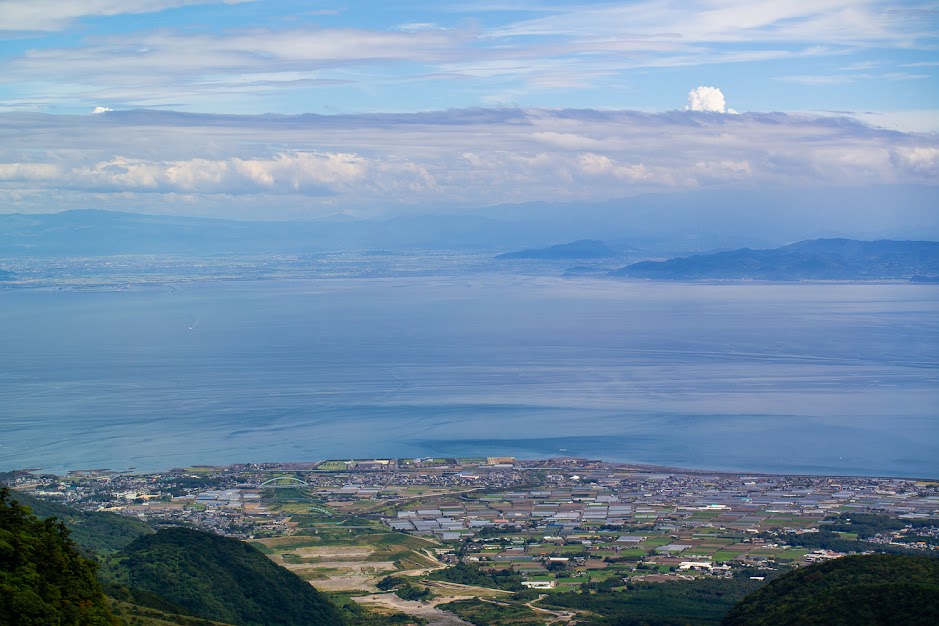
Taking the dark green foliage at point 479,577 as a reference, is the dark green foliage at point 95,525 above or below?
above

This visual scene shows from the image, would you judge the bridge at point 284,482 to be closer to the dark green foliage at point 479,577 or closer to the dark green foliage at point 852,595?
the dark green foliage at point 479,577

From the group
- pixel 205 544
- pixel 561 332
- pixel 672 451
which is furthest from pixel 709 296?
pixel 205 544

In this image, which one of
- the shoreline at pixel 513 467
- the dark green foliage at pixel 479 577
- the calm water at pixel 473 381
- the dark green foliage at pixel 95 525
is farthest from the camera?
the calm water at pixel 473 381

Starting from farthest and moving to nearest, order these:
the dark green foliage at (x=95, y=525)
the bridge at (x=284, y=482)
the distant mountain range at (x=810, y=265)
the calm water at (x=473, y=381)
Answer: the distant mountain range at (x=810, y=265) → the calm water at (x=473, y=381) → the bridge at (x=284, y=482) → the dark green foliage at (x=95, y=525)

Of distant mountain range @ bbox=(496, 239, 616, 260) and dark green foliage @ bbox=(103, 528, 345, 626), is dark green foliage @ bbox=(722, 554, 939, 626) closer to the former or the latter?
dark green foliage @ bbox=(103, 528, 345, 626)

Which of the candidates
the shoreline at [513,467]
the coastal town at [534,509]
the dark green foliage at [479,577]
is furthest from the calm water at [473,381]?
the dark green foliage at [479,577]

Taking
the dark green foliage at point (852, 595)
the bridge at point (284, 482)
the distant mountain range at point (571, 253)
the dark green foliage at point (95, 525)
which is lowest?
the bridge at point (284, 482)

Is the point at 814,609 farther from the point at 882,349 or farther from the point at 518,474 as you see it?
the point at 882,349
